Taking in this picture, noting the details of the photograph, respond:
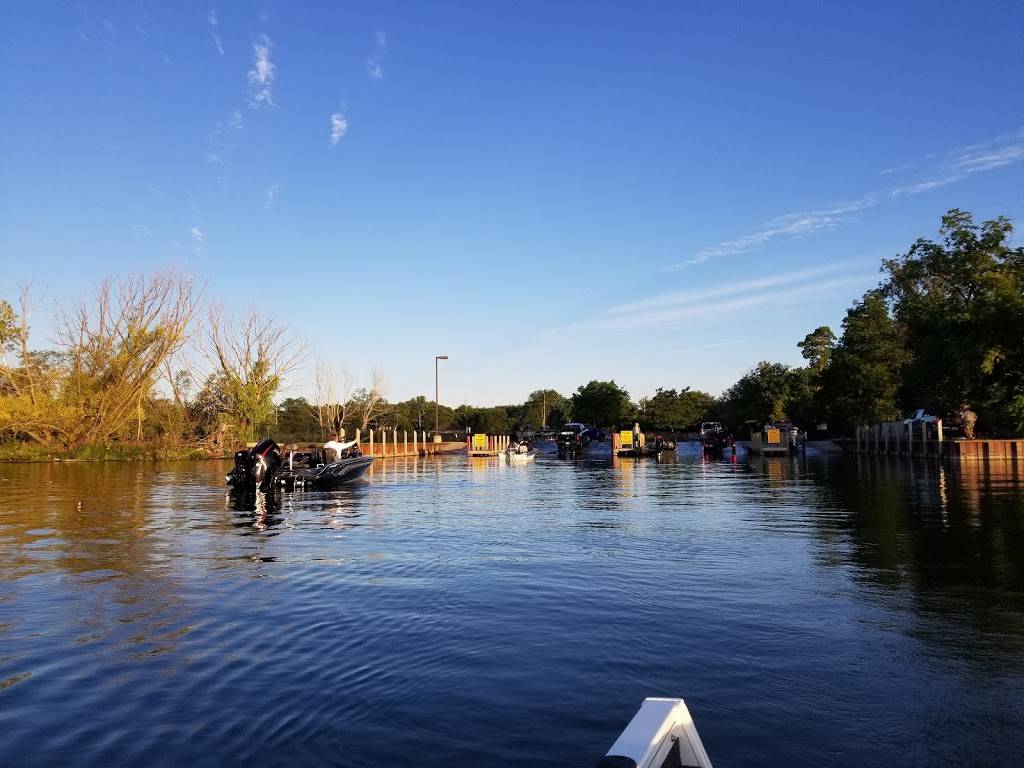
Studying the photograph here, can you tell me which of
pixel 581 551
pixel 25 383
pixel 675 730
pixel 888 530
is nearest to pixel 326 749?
pixel 675 730

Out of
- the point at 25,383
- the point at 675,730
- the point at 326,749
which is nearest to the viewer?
the point at 675,730

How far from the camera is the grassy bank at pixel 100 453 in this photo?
5031 cm

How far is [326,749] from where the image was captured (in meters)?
4.53

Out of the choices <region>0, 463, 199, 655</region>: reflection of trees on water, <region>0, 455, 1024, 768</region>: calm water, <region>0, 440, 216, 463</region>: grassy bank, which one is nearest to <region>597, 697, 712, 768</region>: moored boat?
<region>0, 455, 1024, 768</region>: calm water

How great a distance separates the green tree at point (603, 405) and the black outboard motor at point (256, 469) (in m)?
76.7

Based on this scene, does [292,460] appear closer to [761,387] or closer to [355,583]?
[355,583]

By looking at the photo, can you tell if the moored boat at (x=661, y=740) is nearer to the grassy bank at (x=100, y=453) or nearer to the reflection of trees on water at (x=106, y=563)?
the reflection of trees on water at (x=106, y=563)

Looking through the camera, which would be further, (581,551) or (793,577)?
(581,551)

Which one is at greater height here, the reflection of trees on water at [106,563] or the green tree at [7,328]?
the green tree at [7,328]

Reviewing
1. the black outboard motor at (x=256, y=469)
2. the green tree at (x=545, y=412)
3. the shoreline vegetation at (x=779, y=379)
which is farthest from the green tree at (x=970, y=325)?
the green tree at (x=545, y=412)

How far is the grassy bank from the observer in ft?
165

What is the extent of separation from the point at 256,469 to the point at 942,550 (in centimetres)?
1682

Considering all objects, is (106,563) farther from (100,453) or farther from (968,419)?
(100,453)

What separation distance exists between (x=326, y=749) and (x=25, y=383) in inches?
2253
